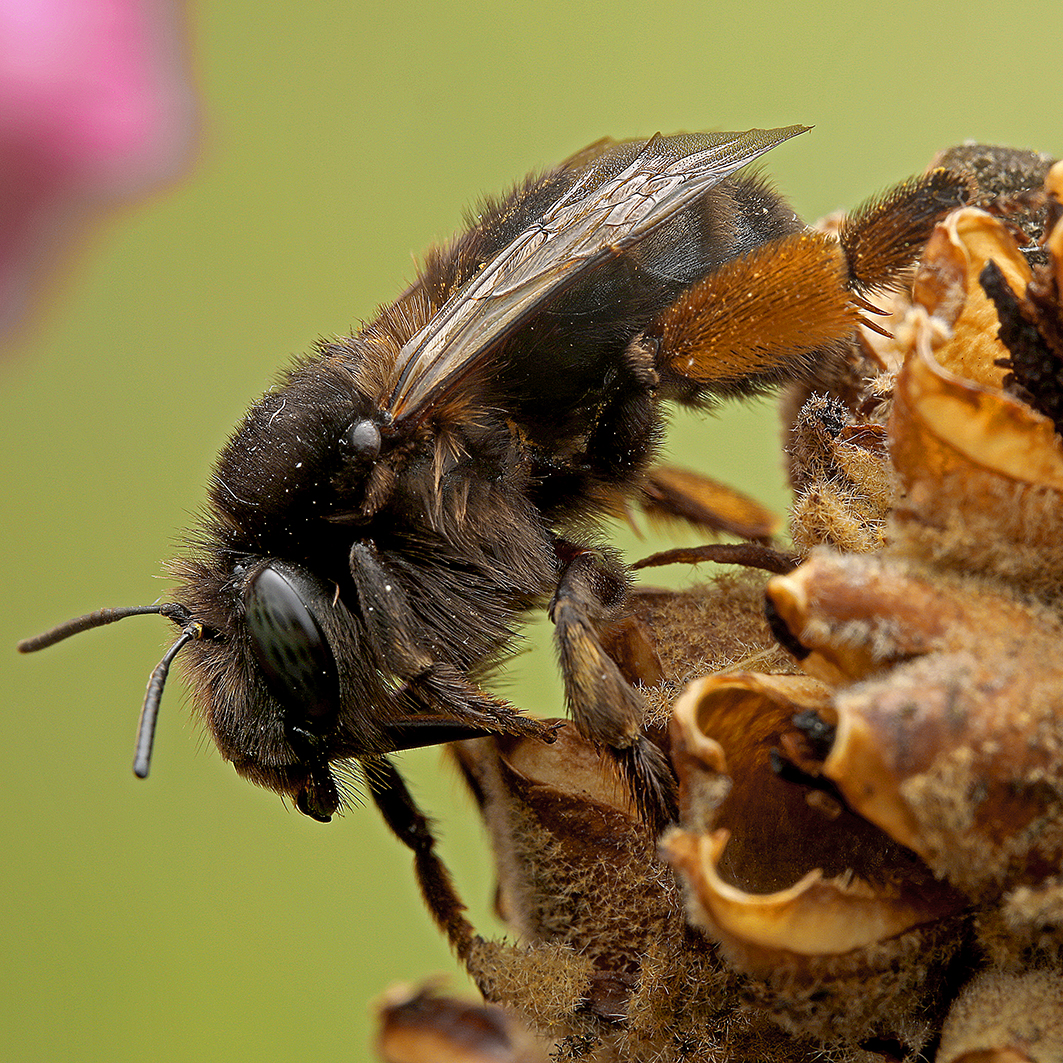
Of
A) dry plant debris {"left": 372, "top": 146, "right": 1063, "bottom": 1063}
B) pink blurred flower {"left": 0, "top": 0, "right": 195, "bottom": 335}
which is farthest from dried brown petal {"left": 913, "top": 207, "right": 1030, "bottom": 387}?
pink blurred flower {"left": 0, "top": 0, "right": 195, "bottom": 335}

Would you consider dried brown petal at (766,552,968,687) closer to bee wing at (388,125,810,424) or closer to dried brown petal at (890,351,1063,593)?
dried brown petal at (890,351,1063,593)

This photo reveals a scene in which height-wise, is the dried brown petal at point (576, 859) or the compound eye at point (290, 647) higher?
the compound eye at point (290, 647)

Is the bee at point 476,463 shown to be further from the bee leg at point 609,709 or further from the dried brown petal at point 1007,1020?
the dried brown petal at point 1007,1020

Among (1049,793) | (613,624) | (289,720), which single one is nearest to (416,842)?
(289,720)

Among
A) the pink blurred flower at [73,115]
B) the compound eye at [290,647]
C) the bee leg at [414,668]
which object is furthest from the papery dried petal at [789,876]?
the pink blurred flower at [73,115]

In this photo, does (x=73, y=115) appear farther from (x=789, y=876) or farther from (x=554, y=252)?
(x=789, y=876)

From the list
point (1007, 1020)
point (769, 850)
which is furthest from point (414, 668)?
point (1007, 1020)
